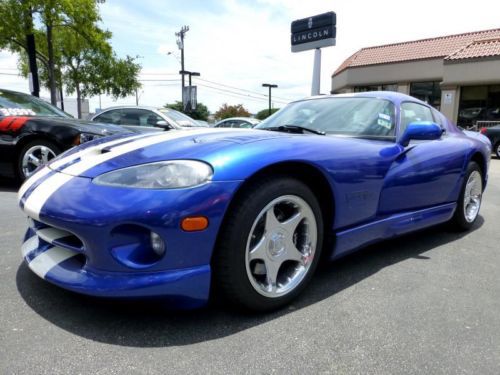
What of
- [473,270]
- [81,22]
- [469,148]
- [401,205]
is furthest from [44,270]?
[81,22]

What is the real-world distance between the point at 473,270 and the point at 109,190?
7.81ft

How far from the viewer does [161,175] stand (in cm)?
175

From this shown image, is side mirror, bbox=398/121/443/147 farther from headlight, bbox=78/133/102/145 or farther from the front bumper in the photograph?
headlight, bbox=78/133/102/145

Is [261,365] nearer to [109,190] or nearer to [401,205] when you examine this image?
[109,190]

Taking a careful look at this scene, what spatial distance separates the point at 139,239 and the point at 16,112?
4.29 m

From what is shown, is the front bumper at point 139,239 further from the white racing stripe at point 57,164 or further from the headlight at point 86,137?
the headlight at point 86,137

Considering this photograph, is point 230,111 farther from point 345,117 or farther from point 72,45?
point 345,117

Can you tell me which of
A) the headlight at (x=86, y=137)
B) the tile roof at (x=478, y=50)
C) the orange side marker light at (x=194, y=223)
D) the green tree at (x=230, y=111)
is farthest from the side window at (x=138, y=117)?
the green tree at (x=230, y=111)

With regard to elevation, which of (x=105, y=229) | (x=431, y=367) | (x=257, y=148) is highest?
(x=257, y=148)

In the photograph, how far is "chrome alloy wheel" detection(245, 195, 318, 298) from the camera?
1.90 metres

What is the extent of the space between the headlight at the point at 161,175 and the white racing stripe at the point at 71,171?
206 millimetres

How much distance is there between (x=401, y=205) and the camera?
267 cm

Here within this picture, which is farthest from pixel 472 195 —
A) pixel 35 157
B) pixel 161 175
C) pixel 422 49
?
pixel 422 49

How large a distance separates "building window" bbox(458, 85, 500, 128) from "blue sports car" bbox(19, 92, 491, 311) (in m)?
18.4
